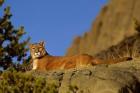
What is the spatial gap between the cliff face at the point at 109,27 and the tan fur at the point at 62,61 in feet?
215

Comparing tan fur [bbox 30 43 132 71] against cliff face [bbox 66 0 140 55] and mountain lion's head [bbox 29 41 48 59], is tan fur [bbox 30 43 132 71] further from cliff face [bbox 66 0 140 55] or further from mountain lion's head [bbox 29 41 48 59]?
cliff face [bbox 66 0 140 55]

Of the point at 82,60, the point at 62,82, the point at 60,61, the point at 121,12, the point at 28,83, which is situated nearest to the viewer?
the point at 28,83

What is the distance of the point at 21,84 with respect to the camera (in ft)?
49.1

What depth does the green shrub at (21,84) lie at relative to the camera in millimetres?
14586

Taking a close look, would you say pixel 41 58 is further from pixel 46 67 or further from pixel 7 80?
pixel 7 80

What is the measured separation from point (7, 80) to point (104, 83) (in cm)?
235

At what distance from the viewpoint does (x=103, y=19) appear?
325 ft

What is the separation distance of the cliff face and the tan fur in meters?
65.5

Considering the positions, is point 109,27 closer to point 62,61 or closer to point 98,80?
point 62,61

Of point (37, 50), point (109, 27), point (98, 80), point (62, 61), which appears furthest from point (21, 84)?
point (109, 27)

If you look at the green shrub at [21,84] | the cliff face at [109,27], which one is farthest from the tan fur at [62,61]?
the cliff face at [109,27]

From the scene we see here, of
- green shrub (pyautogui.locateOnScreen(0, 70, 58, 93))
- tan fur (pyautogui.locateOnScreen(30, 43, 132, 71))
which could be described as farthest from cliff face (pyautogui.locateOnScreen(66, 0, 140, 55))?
green shrub (pyautogui.locateOnScreen(0, 70, 58, 93))

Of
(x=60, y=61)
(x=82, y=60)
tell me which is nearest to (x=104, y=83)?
(x=82, y=60)

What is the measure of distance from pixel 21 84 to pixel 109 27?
267 ft
